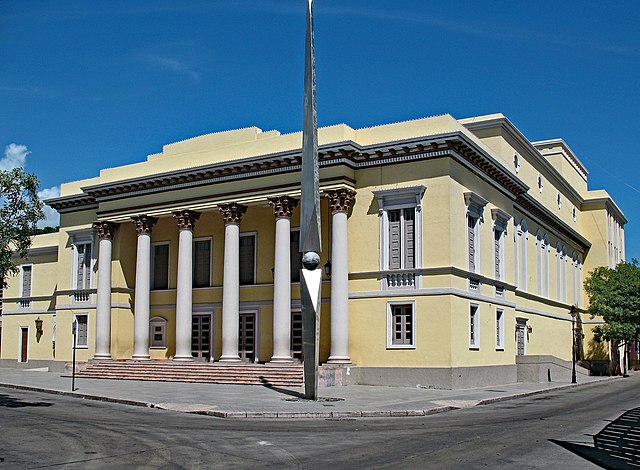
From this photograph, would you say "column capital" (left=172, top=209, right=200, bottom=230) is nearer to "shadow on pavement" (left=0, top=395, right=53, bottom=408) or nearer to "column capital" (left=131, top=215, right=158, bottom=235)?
"column capital" (left=131, top=215, right=158, bottom=235)

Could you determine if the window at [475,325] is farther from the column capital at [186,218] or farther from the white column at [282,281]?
→ the column capital at [186,218]

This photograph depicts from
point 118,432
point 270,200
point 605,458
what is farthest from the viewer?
point 270,200

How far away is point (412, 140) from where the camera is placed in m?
30.7

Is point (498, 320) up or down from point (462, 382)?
up

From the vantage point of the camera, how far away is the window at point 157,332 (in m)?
38.7

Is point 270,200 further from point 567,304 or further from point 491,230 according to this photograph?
point 567,304

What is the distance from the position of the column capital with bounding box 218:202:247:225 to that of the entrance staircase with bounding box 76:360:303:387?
638 centimetres

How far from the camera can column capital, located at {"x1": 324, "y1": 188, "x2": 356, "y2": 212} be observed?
103ft

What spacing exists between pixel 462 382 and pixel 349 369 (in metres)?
4.52

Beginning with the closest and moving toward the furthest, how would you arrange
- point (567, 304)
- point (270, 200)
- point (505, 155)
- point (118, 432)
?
1. point (118, 432)
2. point (270, 200)
3. point (505, 155)
4. point (567, 304)

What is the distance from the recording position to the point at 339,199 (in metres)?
31.6

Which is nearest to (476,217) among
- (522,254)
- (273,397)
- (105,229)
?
(522,254)

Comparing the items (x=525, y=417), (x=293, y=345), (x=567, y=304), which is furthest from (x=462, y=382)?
(x=567, y=304)

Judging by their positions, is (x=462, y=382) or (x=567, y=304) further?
(x=567, y=304)
